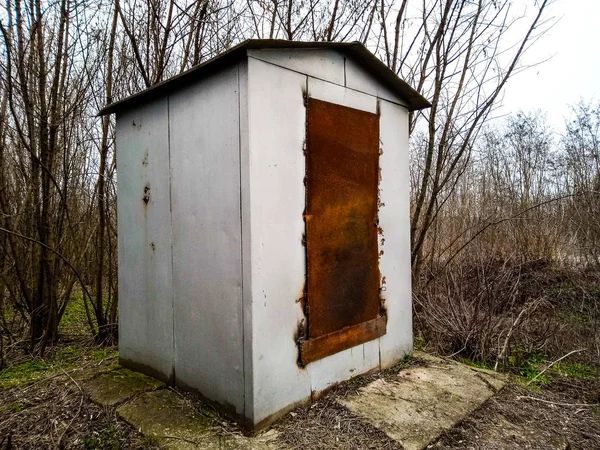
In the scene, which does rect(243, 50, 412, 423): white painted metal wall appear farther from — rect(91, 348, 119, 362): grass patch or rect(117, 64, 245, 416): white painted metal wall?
rect(91, 348, 119, 362): grass patch

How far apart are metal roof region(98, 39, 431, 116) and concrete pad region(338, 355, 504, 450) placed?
213 centimetres

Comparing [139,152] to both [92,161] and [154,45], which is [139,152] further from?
[92,161]

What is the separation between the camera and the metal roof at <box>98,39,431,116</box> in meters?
2.00

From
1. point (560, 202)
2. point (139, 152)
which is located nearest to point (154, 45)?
point (139, 152)

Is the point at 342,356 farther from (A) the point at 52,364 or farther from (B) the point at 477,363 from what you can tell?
(A) the point at 52,364

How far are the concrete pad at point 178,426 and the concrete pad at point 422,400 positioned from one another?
0.64 metres

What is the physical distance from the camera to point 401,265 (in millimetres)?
2973

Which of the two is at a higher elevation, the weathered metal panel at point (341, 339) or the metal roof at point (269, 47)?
the metal roof at point (269, 47)

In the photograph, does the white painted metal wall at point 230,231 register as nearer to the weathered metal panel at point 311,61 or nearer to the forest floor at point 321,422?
the weathered metal panel at point 311,61

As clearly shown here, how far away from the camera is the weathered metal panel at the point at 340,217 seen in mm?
2312

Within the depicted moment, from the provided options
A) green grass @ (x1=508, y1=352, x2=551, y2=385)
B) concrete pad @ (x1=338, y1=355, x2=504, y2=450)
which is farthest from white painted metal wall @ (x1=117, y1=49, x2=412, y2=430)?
green grass @ (x1=508, y1=352, x2=551, y2=385)

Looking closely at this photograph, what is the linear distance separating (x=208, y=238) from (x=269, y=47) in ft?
3.72

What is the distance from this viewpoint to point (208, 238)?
2180 millimetres

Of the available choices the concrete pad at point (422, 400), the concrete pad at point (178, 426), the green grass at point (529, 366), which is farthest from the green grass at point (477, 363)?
the concrete pad at point (178, 426)
